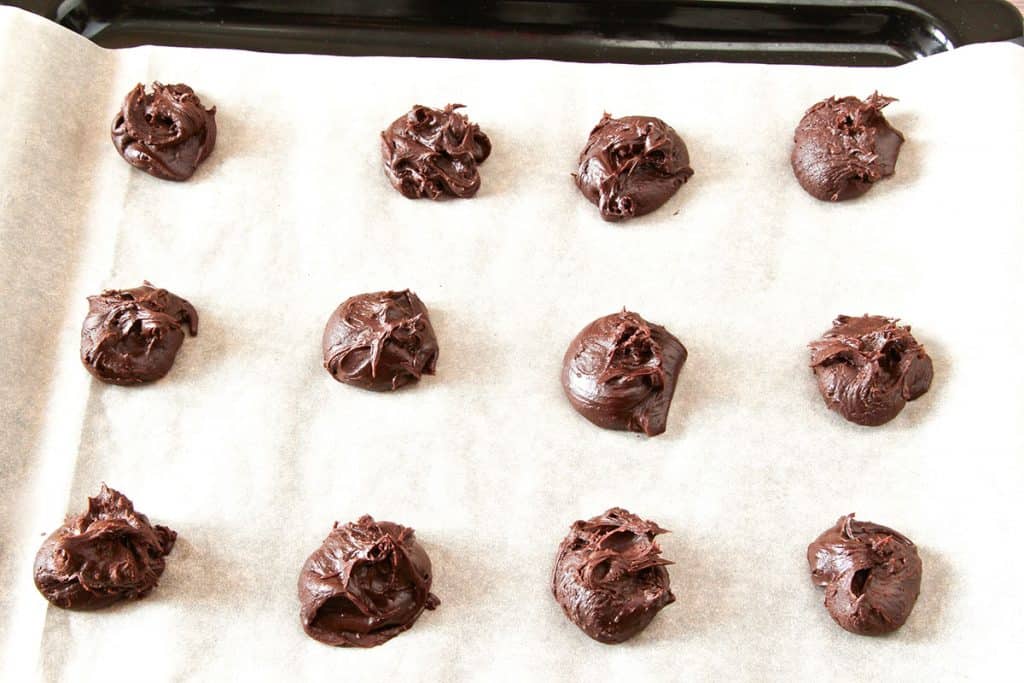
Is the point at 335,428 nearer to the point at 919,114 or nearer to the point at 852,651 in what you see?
the point at 852,651

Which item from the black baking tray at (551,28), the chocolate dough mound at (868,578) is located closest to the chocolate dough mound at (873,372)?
the chocolate dough mound at (868,578)

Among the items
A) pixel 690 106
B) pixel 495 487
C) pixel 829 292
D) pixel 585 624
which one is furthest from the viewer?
pixel 690 106

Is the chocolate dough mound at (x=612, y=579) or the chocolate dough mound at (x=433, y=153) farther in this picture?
the chocolate dough mound at (x=433, y=153)

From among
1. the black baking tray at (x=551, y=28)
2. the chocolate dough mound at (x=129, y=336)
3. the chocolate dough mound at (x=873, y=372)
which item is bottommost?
the chocolate dough mound at (x=129, y=336)


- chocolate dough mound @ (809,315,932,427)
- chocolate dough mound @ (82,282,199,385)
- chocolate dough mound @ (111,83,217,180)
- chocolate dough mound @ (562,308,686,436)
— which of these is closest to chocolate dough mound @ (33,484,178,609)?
chocolate dough mound @ (82,282,199,385)

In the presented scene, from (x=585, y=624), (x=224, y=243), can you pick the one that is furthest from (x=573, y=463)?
(x=224, y=243)

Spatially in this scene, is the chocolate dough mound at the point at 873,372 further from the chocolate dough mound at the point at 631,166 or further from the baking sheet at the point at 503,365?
the chocolate dough mound at the point at 631,166
